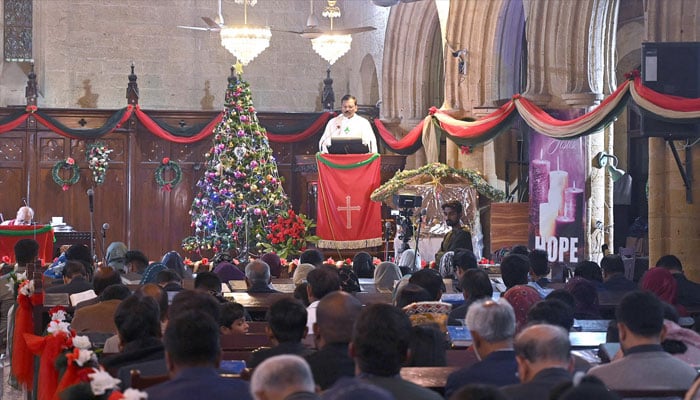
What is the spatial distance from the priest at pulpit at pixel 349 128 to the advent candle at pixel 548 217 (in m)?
3.75

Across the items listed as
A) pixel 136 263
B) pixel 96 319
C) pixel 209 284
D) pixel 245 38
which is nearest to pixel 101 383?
pixel 96 319

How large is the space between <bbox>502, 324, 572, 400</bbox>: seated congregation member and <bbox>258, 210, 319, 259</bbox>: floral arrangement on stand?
11490 millimetres

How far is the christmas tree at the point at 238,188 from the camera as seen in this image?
1580cm

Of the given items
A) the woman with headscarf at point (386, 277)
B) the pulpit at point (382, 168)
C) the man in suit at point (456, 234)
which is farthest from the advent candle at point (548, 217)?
the pulpit at point (382, 168)

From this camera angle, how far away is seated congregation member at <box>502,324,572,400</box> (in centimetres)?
384

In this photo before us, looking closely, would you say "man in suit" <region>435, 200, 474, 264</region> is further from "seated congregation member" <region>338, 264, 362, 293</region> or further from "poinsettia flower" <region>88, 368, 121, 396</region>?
"poinsettia flower" <region>88, 368, 121, 396</region>

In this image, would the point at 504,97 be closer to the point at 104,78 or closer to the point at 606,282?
the point at 606,282

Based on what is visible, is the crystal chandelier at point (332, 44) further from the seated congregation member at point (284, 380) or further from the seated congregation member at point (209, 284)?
the seated congregation member at point (284, 380)

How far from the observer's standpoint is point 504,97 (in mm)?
14477

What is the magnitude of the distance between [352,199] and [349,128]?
3.52 feet

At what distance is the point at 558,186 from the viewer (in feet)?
40.9

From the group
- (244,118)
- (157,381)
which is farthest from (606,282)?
(244,118)

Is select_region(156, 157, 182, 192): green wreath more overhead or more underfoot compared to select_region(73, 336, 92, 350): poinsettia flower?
more overhead

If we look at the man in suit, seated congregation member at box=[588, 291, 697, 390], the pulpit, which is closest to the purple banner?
the man in suit
